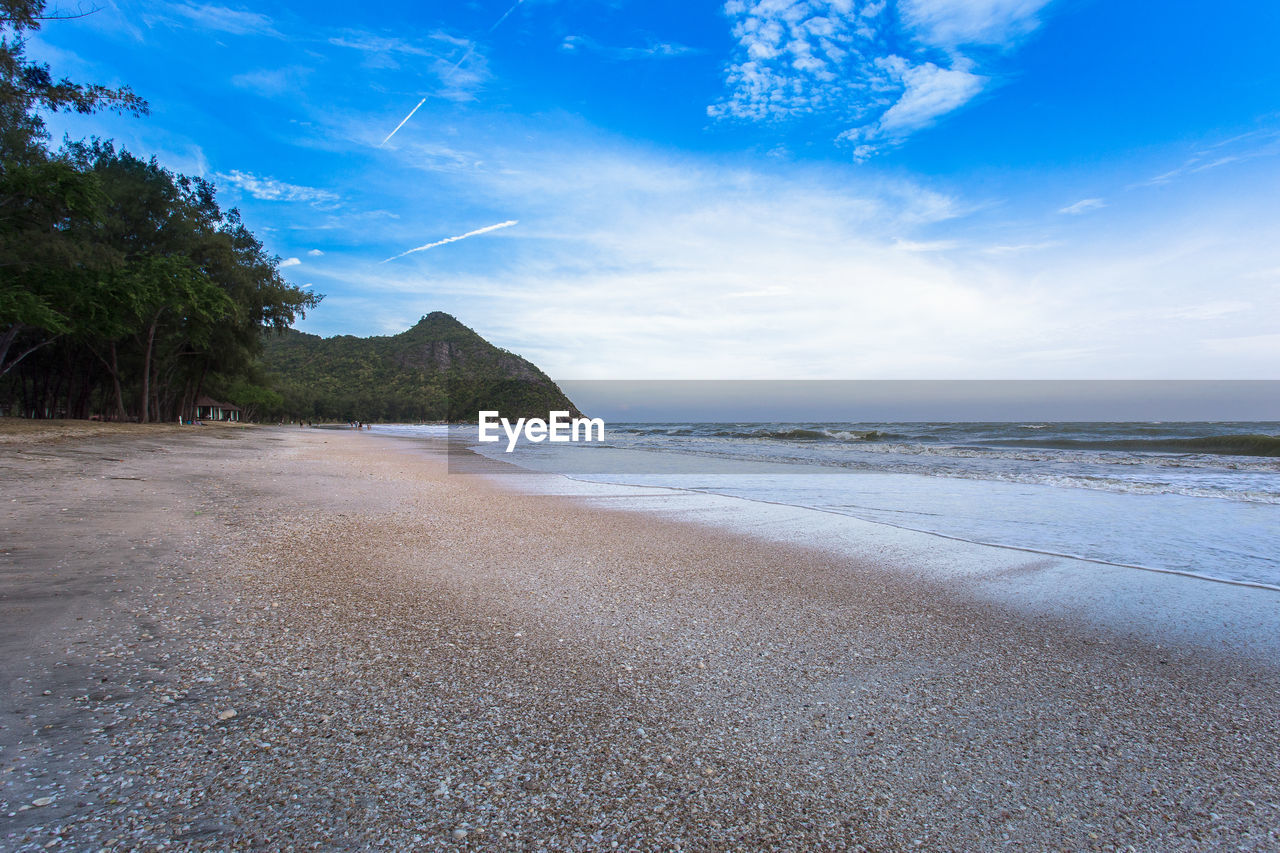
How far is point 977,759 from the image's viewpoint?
7.10 feet

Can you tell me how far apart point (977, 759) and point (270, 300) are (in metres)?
37.2

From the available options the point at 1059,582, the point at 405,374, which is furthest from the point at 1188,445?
the point at 405,374

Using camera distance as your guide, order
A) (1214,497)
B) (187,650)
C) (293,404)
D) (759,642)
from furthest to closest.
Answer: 1. (293,404)
2. (1214,497)
3. (759,642)
4. (187,650)

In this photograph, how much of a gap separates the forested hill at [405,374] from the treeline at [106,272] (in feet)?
170

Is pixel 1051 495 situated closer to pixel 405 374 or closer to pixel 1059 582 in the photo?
pixel 1059 582

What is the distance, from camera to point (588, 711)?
2.43 m

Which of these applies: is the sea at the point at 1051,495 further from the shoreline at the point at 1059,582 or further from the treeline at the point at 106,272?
the treeline at the point at 106,272

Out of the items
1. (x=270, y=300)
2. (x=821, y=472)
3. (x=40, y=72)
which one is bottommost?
(x=821, y=472)

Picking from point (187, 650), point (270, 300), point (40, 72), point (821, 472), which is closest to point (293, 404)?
point (270, 300)

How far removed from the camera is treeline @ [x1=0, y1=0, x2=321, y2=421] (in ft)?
54.1

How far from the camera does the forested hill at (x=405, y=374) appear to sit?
94375 millimetres

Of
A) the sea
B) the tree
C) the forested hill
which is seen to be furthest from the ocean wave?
the forested hill

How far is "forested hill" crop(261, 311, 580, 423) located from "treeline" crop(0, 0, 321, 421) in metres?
52.0

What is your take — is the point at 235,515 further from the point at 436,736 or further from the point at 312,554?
the point at 436,736
